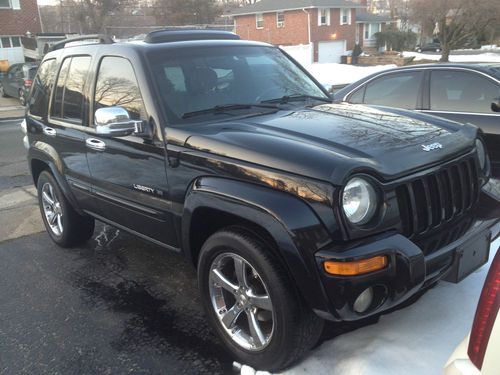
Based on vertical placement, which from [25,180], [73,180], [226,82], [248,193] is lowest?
[25,180]

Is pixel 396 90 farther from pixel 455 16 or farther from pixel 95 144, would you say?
pixel 455 16

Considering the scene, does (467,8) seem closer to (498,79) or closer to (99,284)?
(498,79)

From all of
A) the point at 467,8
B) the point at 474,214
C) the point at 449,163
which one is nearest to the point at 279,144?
the point at 449,163

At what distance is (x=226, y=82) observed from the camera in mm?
3691

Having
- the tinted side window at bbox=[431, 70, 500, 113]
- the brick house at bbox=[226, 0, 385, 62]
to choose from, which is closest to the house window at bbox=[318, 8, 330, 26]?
the brick house at bbox=[226, 0, 385, 62]

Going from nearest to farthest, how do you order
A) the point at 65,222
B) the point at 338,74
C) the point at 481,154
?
the point at 481,154, the point at 65,222, the point at 338,74

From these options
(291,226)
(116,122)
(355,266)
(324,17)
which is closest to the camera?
(355,266)

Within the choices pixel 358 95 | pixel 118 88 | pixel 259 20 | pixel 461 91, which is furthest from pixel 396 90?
pixel 259 20

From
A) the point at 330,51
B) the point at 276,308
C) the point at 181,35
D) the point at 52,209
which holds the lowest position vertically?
the point at 330,51

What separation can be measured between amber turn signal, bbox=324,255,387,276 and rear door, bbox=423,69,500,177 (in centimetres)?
341

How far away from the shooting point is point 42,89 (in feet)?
16.3

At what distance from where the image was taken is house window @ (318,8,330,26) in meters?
41.6

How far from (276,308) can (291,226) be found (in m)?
0.49

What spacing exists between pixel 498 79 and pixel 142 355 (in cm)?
473
